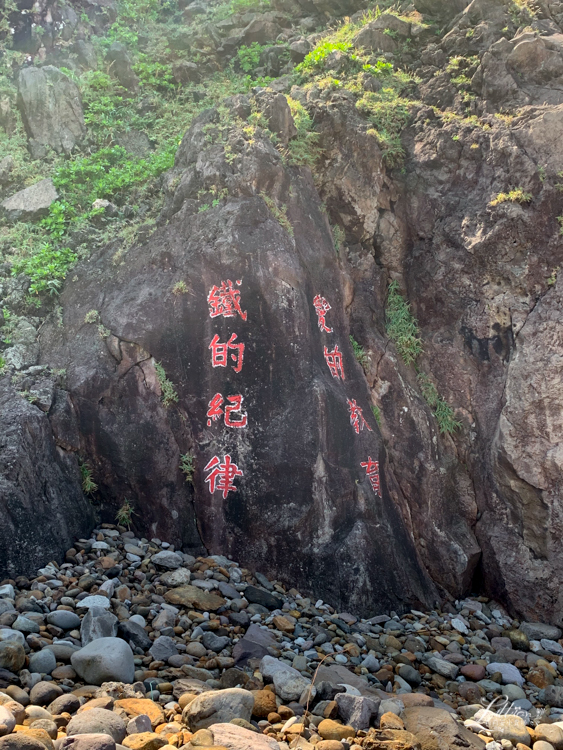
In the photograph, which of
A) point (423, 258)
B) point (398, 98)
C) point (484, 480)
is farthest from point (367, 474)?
point (398, 98)

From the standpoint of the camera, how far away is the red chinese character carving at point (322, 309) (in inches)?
319

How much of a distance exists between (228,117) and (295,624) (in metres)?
6.71

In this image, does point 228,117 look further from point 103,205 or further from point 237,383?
point 237,383

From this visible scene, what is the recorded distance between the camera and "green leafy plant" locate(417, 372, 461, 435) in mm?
8648

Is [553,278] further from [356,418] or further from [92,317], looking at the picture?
[92,317]

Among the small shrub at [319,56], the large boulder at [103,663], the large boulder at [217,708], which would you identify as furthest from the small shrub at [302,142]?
the large boulder at [217,708]

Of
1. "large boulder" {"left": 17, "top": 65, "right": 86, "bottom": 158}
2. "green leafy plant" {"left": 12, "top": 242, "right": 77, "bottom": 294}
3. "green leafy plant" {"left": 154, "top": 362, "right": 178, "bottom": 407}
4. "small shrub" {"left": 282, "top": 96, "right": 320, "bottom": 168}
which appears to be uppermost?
"large boulder" {"left": 17, "top": 65, "right": 86, "bottom": 158}

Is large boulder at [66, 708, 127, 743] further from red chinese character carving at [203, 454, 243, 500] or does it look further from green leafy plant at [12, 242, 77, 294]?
green leafy plant at [12, 242, 77, 294]

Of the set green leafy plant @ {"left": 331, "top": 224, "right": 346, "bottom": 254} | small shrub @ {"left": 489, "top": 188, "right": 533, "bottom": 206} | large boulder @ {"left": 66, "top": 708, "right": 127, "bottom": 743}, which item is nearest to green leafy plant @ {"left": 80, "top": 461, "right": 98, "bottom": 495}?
large boulder @ {"left": 66, "top": 708, "right": 127, "bottom": 743}

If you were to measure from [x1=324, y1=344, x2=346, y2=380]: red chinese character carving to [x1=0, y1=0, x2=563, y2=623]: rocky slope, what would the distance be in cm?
8

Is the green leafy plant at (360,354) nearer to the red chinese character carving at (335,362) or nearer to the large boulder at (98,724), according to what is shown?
the red chinese character carving at (335,362)

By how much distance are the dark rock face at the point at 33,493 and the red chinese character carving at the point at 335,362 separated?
10.7ft

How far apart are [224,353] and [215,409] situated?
2.22 ft

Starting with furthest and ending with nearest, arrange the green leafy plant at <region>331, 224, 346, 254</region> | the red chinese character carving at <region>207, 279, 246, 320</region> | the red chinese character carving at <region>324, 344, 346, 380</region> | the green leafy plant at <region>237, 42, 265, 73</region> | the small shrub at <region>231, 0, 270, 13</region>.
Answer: the small shrub at <region>231, 0, 270, 13</region>
the green leafy plant at <region>237, 42, 265, 73</region>
the green leafy plant at <region>331, 224, 346, 254</region>
the red chinese character carving at <region>324, 344, 346, 380</region>
the red chinese character carving at <region>207, 279, 246, 320</region>
